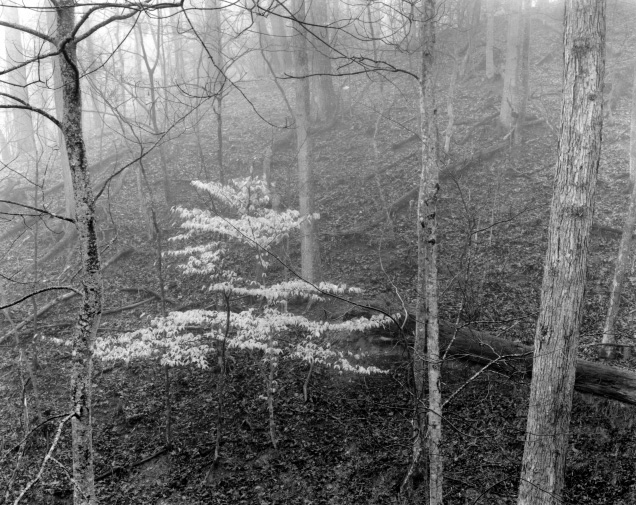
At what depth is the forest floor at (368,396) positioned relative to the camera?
7637 mm

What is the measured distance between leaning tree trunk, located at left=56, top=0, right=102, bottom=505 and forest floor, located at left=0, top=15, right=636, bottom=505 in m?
2.76

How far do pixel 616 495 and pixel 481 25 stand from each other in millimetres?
20600

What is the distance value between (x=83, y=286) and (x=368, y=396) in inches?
244

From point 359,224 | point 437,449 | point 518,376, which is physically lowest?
point 518,376

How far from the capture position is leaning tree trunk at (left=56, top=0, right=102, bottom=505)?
4.27 m

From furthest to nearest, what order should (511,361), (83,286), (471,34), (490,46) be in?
(490,46) < (471,34) < (511,361) < (83,286)

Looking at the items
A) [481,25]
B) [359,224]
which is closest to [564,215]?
[359,224]

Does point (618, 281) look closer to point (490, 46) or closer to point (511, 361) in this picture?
point (511, 361)

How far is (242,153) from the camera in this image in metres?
17.9

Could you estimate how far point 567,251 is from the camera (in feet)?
16.7

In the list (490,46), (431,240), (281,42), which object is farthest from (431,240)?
(281,42)

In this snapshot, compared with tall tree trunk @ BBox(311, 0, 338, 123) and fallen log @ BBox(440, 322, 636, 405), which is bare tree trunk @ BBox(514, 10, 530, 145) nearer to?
tall tree trunk @ BBox(311, 0, 338, 123)

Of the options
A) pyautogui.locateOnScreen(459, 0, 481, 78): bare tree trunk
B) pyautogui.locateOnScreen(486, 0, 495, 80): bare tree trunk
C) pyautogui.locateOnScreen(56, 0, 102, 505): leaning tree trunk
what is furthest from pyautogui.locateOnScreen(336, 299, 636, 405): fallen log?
pyautogui.locateOnScreen(486, 0, 495, 80): bare tree trunk

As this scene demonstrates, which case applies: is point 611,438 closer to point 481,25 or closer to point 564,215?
point 564,215
